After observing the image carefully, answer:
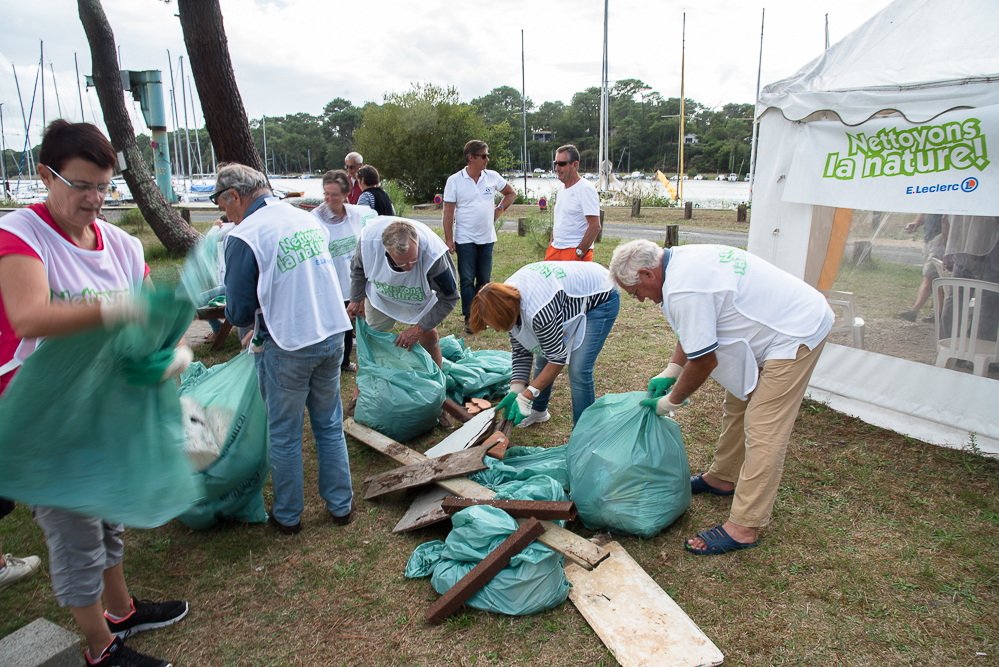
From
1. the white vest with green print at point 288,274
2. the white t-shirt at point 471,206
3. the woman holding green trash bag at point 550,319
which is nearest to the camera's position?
the white vest with green print at point 288,274

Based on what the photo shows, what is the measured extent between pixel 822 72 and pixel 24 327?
4.31 meters

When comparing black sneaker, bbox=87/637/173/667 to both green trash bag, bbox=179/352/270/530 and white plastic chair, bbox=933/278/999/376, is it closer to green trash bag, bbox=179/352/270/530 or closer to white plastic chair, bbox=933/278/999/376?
green trash bag, bbox=179/352/270/530

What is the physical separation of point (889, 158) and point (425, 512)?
11.0ft

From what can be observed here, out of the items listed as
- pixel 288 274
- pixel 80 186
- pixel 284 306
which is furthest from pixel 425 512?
pixel 80 186

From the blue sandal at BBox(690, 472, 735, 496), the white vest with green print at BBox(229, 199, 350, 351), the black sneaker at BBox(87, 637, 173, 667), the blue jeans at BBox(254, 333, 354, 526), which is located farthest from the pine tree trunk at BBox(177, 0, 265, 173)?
the blue sandal at BBox(690, 472, 735, 496)

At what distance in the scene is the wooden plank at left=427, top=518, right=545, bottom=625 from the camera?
201cm

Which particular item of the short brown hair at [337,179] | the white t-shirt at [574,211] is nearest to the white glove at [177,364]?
the short brown hair at [337,179]

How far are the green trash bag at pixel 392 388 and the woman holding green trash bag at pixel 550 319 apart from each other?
0.61m

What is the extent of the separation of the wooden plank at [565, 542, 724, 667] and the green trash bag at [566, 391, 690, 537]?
7.3 inches

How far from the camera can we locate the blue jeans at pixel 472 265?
16.6ft

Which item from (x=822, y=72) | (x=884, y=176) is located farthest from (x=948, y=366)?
(x=822, y=72)

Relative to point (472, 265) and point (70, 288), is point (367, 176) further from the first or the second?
point (70, 288)

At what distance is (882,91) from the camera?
324cm

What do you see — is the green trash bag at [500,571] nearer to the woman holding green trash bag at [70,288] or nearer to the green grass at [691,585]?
the green grass at [691,585]
